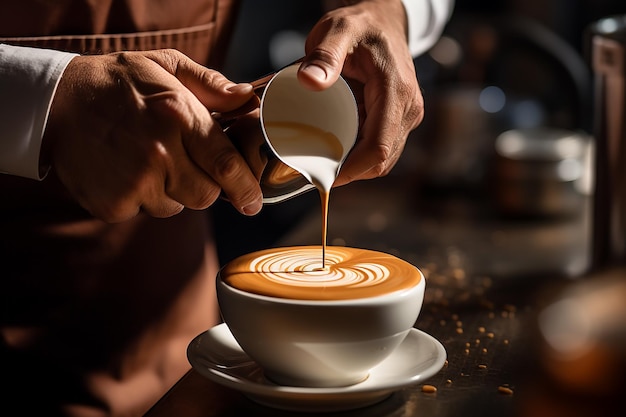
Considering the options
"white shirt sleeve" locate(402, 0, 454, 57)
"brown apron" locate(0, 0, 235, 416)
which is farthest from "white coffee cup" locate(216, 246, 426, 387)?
"white shirt sleeve" locate(402, 0, 454, 57)

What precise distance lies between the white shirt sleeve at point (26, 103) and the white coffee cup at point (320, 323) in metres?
0.29

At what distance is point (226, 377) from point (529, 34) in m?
1.92

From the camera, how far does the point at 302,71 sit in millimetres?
1066

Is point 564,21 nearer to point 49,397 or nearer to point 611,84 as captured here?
point 611,84

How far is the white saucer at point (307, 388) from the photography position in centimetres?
101

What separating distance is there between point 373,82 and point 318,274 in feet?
1.11

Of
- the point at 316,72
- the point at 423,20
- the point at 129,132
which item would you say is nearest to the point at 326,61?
the point at 316,72

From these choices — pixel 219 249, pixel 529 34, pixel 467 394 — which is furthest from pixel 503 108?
pixel 467 394

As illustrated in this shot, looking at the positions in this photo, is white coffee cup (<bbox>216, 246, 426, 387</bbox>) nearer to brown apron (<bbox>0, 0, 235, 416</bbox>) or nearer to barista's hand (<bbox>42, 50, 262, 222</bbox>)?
barista's hand (<bbox>42, 50, 262, 222</bbox>)

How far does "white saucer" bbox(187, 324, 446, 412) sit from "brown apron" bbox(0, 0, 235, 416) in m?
0.29

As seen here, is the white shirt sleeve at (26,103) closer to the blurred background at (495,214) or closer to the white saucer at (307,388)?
the white saucer at (307,388)

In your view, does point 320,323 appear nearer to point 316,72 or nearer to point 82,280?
point 316,72

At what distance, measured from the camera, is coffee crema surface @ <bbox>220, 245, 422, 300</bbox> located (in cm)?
103

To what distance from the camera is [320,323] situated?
3.29 ft
